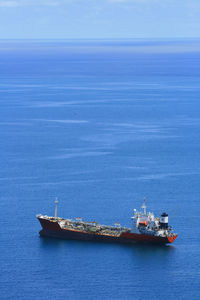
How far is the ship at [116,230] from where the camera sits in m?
89.1

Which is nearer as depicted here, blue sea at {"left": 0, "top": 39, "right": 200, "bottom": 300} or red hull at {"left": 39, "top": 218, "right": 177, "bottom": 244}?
blue sea at {"left": 0, "top": 39, "right": 200, "bottom": 300}

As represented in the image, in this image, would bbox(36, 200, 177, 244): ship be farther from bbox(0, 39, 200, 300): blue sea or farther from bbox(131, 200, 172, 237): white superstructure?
bbox(0, 39, 200, 300): blue sea

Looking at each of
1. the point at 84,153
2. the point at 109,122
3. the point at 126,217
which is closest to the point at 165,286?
the point at 126,217

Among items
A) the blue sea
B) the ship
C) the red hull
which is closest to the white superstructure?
the ship

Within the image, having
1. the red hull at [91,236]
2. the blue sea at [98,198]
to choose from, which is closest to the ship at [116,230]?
the red hull at [91,236]

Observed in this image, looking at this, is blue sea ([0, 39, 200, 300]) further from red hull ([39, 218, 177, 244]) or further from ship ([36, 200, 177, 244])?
ship ([36, 200, 177, 244])

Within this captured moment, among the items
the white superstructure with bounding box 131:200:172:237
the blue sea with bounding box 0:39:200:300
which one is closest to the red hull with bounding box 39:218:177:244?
the white superstructure with bounding box 131:200:172:237

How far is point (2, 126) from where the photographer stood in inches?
6850

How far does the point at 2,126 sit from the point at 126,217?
82241mm

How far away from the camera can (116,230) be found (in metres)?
91.1

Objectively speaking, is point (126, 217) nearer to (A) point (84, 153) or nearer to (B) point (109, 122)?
(A) point (84, 153)

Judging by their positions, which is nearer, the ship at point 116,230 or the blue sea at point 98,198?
the blue sea at point 98,198

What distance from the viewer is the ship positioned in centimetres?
8906

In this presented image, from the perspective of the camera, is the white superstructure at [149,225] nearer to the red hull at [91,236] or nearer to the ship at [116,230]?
the ship at [116,230]
